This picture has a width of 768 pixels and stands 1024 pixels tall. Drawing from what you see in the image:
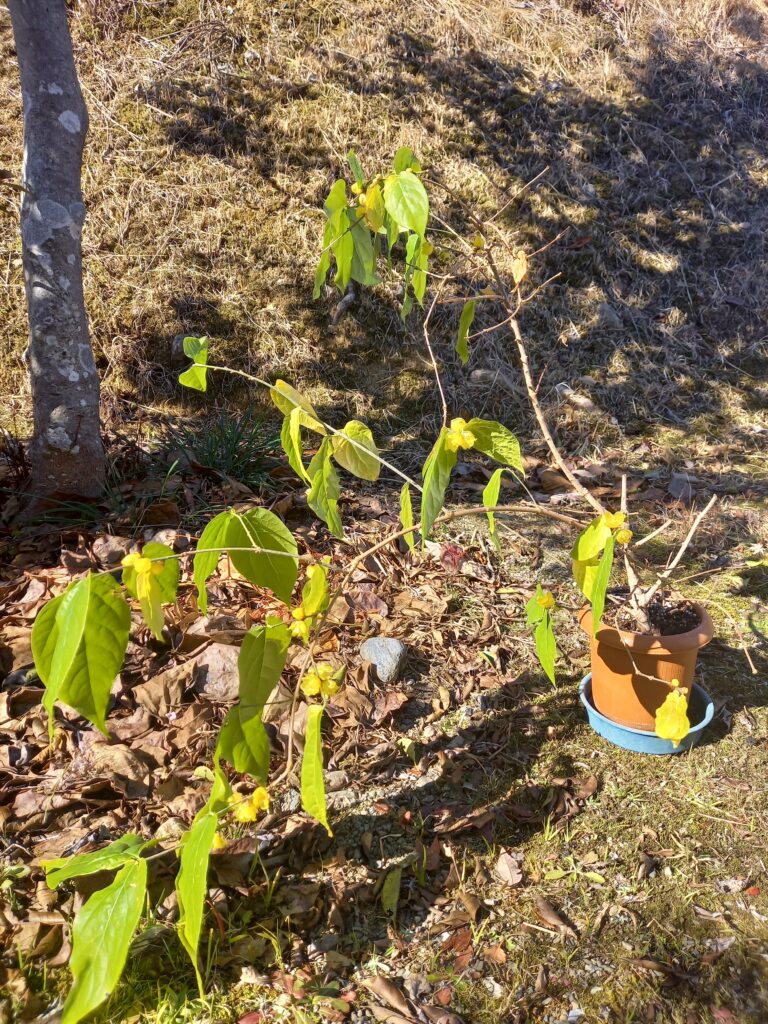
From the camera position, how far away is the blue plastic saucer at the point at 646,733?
2035mm

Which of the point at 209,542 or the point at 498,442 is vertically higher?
the point at 498,442

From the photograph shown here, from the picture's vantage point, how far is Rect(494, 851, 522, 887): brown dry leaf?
1712 mm

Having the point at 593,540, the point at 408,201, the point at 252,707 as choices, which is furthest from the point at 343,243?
the point at 252,707

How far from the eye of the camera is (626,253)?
523cm

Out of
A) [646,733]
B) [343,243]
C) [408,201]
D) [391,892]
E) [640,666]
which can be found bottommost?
[391,892]

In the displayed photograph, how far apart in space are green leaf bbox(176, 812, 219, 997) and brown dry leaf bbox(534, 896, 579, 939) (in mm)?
926

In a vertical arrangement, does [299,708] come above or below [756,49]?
below

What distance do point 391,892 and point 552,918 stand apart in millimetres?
355

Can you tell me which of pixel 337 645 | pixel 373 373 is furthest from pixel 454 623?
pixel 373 373

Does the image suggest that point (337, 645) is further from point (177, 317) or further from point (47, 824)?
point (177, 317)

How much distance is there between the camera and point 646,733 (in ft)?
6.63

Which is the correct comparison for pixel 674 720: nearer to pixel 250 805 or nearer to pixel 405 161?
pixel 250 805

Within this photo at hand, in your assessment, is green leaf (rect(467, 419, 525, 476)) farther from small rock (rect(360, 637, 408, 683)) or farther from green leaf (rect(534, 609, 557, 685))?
small rock (rect(360, 637, 408, 683))

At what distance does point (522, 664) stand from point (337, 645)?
602 mm
